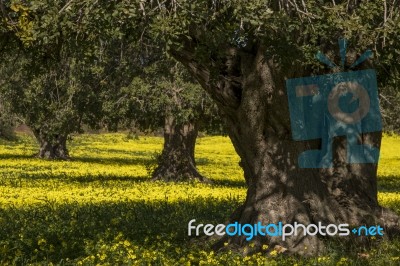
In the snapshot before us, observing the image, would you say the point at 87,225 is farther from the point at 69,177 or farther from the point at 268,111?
the point at 69,177

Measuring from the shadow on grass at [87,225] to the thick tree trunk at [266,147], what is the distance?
145cm

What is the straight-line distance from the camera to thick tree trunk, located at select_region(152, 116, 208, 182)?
2839 cm

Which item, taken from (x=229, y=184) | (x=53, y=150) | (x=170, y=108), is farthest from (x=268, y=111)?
(x=53, y=150)

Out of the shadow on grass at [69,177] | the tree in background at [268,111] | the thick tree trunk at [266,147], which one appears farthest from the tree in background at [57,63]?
the thick tree trunk at [266,147]

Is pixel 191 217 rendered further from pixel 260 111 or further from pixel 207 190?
pixel 207 190

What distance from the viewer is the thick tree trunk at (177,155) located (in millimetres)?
28391

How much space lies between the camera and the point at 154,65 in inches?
1016

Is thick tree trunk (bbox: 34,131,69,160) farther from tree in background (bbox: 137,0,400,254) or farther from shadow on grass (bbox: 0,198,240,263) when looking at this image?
tree in background (bbox: 137,0,400,254)

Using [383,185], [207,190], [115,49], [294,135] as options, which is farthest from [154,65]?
[294,135]

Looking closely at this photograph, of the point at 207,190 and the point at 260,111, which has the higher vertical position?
the point at 260,111

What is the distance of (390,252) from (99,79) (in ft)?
63.6

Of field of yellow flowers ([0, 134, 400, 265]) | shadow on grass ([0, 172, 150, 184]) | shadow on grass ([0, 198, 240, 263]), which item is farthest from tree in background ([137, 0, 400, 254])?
shadow on grass ([0, 172, 150, 184])

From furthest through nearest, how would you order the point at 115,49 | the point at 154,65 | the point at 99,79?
the point at 99,79 < the point at 154,65 < the point at 115,49

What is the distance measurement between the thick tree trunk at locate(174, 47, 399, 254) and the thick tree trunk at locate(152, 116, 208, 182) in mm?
16653
